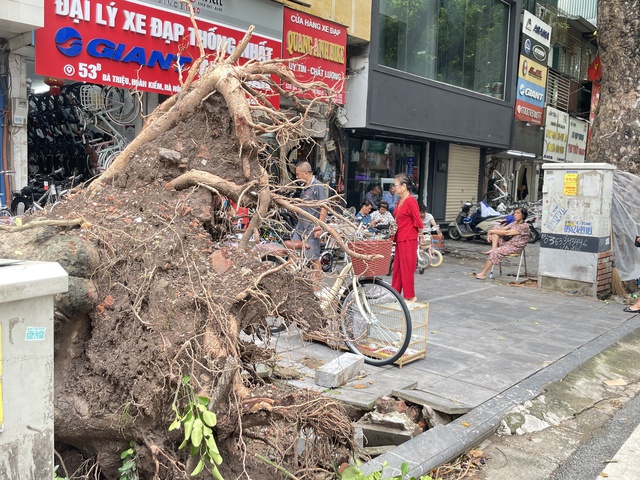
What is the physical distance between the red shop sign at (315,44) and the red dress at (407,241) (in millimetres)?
4698

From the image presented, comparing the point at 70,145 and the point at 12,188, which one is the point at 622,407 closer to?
the point at 12,188

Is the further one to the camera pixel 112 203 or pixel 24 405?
pixel 112 203

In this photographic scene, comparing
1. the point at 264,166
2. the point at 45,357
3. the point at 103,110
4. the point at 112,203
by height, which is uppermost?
the point at 103,110

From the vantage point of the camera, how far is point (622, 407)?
5.12 metres

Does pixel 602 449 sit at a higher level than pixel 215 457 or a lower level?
lower

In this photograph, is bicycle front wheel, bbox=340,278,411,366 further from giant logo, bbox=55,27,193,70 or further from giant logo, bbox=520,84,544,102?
giant logo, bbox=520,84,544,102

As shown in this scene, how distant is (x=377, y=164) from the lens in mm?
16078

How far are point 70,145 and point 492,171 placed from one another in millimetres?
15963

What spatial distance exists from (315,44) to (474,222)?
810 cm

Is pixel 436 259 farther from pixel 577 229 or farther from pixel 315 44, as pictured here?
pixel 315 44

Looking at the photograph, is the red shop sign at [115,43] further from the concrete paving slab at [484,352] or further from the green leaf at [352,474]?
the green leaf at [352,474]

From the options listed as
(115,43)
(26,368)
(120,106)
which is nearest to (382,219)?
(120,106)

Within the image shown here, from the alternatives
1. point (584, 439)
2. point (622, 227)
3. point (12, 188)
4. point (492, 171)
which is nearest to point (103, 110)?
point (12, 188)

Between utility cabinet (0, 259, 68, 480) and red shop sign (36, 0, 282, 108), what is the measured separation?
5912 millimetres
